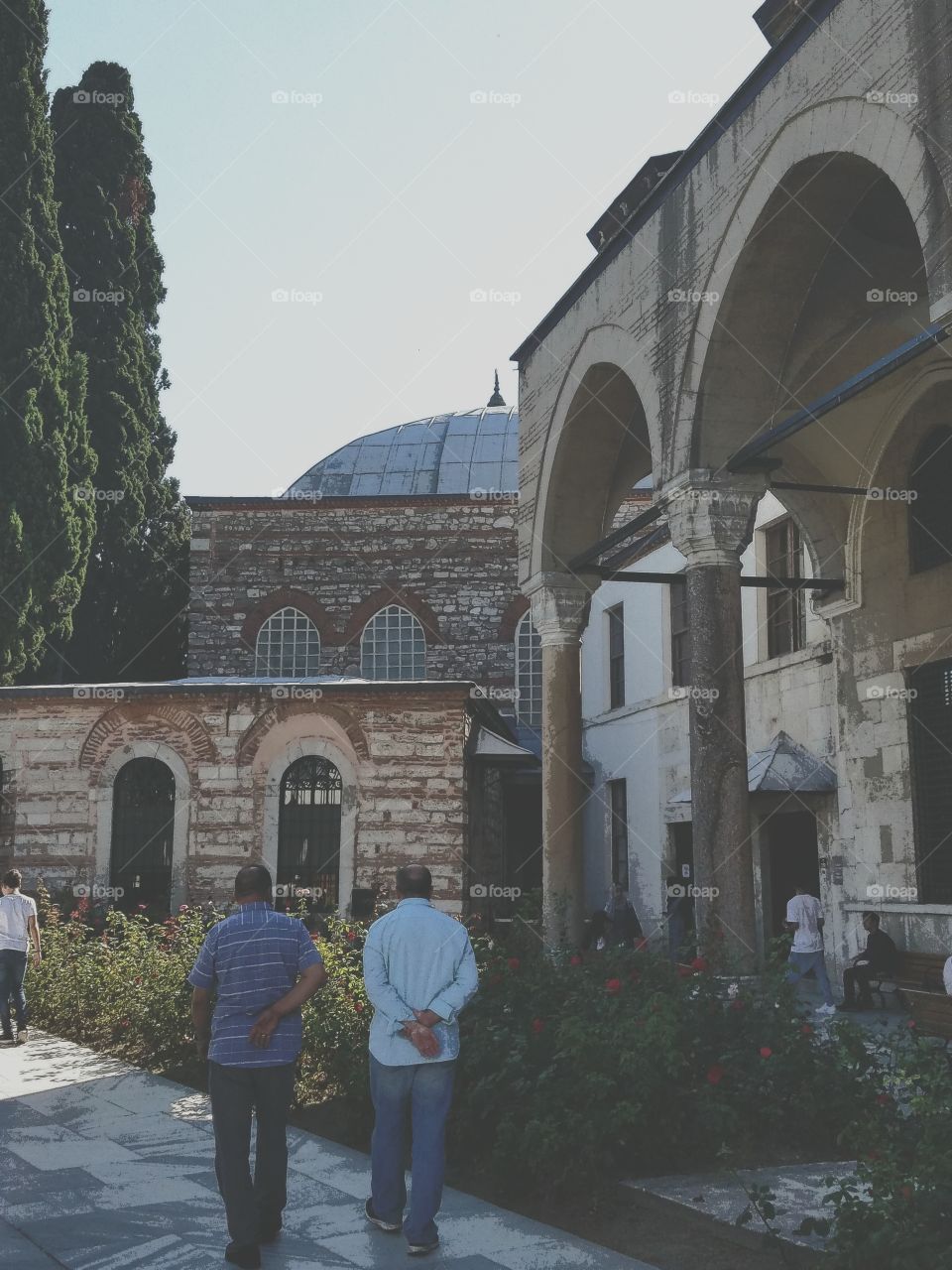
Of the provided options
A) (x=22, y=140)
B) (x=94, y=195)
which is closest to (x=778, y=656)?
(x=22, y=140)

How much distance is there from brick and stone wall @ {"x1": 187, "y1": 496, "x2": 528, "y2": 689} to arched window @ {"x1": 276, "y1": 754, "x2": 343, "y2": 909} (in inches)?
315

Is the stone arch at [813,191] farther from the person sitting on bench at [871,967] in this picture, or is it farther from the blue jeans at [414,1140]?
the person sitting on bench at [871,967]

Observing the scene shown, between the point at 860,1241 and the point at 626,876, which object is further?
the point at 626,876

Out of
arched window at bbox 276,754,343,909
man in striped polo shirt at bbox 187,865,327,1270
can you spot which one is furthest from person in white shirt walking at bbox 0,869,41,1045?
arched window at bbox 276,754,343,909

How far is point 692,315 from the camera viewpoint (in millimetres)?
8992

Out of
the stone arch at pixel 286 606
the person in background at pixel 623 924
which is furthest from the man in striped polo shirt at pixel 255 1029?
the stone arch at pixel 286 606

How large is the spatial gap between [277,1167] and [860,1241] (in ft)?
7.20

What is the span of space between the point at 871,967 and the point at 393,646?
1520cm

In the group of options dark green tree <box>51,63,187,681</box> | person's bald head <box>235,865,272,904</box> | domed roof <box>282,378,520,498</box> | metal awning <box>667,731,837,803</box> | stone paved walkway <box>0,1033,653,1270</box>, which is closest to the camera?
stone paved walkway <box>0,1033,653,1270</box>

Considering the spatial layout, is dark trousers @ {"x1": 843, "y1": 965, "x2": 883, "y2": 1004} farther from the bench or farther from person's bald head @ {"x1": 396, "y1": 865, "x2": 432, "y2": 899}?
person's bald head @ {"x1": 396, "y1": 865, "x2": 432, "y2": 899}

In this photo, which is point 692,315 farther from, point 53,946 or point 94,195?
point 94,195

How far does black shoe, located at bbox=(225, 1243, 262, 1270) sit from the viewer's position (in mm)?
4285

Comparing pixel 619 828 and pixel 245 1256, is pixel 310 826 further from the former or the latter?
pixel 245 1256

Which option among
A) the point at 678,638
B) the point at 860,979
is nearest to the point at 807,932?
the point at 860,979
